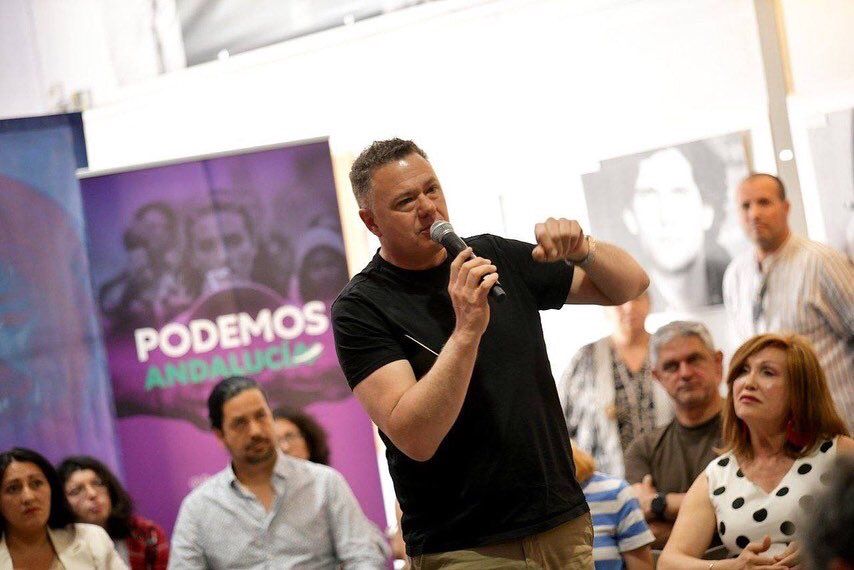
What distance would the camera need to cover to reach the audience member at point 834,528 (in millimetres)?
1027

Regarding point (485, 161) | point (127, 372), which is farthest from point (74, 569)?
point (485, 161)

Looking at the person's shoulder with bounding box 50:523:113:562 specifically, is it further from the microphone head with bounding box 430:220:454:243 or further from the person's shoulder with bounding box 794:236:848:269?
the person's shoulder with bounding box 794:236:848:269

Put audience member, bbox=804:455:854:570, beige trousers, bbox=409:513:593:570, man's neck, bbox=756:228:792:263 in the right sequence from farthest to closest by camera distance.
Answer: man's neck, bbox=756:228:792:263, beige trousers, bbox=409:513:593:570, audience member, bbox=804:455:854:570

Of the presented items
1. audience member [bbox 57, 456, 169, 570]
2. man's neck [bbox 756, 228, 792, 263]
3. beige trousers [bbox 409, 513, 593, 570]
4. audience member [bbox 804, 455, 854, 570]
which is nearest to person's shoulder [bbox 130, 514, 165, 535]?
audience member [bbox 57, 456, 169, 570]

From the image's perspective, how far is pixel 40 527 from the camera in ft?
14.7

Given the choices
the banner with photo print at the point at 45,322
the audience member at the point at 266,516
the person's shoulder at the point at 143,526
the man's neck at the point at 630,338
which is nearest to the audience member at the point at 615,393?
the man's neck at the point at 630,338

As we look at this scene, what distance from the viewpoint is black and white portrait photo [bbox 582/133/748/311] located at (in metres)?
4.98

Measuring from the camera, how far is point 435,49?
5570 mm

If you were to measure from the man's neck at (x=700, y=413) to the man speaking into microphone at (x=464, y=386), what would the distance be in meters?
2.05

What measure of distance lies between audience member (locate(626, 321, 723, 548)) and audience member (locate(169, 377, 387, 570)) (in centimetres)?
102

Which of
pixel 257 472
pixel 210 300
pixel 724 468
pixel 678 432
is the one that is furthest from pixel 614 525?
pixel 210 300

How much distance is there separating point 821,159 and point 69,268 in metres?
3.35

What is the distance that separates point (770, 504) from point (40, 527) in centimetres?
286

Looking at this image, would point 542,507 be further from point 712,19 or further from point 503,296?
point 712,19
